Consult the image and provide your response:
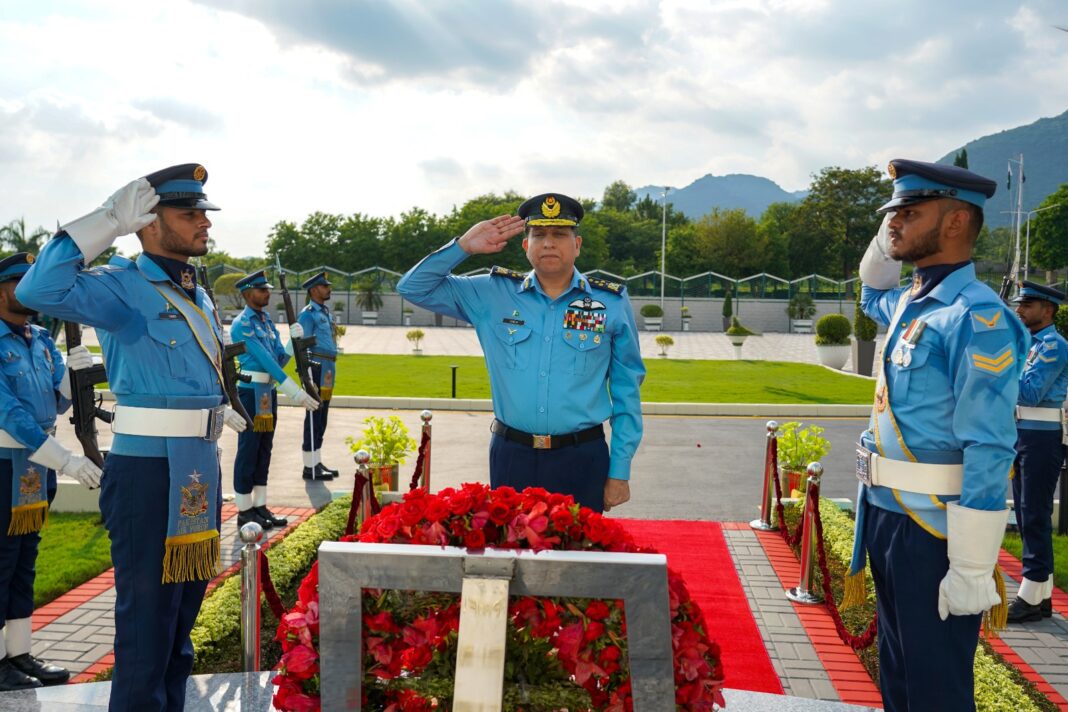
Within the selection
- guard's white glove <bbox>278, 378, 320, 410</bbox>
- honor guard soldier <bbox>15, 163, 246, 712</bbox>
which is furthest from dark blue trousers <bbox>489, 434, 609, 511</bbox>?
Result: guard's white glove <bbox>278, 378, 320, 410</bbox>

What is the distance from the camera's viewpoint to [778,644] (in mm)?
5238

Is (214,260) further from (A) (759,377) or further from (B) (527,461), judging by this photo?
(B) (527,461)

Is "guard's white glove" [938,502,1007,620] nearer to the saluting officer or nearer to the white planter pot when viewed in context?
the saluting officer

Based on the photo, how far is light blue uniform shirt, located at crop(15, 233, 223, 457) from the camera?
3.39 metres

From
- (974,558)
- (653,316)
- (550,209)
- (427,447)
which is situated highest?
(550,209)

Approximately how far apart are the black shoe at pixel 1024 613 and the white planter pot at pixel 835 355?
19420 millimetres

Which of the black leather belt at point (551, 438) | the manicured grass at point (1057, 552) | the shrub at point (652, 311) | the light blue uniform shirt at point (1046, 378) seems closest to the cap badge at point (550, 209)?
the black leather belt at point (551, 438)

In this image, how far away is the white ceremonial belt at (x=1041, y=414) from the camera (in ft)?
19.3

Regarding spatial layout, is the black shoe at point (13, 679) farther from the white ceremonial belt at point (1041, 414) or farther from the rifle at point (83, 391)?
the white ceremonial belt at point (1041, 414)

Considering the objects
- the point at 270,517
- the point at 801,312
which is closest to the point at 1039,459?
the point at 270,517

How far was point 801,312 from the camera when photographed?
46.3 m

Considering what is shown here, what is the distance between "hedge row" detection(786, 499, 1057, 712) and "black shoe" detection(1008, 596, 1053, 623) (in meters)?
0.76

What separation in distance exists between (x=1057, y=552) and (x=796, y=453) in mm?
2343

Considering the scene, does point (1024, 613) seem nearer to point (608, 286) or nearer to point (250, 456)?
point (608, 286)
